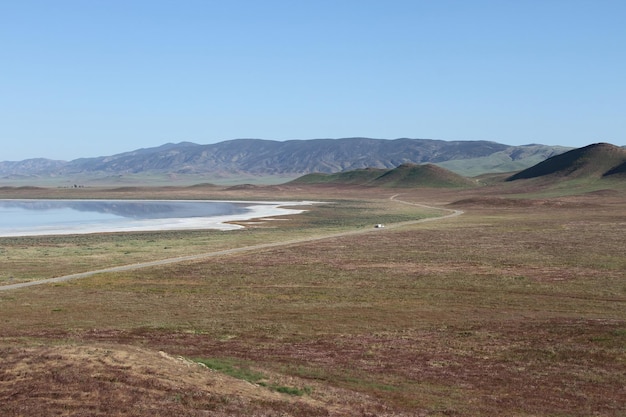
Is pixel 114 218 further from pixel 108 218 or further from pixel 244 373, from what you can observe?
pixel 244 373

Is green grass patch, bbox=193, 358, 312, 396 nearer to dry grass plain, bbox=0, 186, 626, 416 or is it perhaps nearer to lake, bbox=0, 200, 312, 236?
dry grass plain, bbox=0, 186, 626, 416

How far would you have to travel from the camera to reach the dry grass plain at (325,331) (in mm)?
22812

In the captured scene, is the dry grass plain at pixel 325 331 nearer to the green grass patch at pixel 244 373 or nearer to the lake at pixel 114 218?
the green grass patch at pixel 244 373

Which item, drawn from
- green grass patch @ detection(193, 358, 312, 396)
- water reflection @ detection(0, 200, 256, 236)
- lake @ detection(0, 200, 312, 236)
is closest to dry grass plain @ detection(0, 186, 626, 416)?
green grass patch @ detection(193, 358, 312, 396)

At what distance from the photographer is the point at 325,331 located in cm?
3575

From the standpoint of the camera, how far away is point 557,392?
25.4m

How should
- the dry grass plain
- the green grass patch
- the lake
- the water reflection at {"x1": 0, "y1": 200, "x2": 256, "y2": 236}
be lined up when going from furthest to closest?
the water reflection at {"x1": 0, "y1": 200, "x2": 256, "y2": 236}
the lake
the green grass patch
the dry grass plain

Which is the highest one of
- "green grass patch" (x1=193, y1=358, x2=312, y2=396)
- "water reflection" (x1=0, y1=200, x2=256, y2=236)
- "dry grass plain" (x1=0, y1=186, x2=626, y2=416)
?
"green grass patch" (x1=193, y1=358, x2=312, y2=396)

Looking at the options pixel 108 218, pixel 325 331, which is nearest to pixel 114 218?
pixel 108 218

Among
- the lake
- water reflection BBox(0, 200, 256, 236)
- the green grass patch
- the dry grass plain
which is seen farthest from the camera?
water reflection BBox(0, 200, 256, 236)

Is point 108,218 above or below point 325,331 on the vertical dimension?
below

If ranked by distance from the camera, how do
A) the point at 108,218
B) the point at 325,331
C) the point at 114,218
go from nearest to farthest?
1. the point at 325,331
2. the point at 108,218
3. the point at 114,218

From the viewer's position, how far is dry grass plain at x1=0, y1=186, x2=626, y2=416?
2281cm

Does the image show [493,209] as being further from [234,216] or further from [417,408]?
[417,408]
